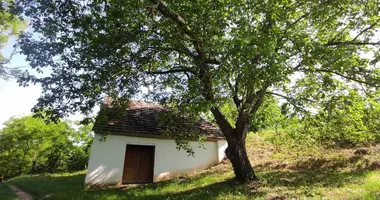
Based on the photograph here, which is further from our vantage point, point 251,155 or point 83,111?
point 251,155

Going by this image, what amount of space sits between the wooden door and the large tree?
6730mm

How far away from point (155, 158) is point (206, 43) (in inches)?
399

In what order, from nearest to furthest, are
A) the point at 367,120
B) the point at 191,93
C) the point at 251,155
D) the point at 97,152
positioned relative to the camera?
the point at 191,93 → the point at 367,120 → the point at 97,152 → the point at 251,155

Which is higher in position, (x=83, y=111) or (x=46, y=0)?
(x=46, y=0)

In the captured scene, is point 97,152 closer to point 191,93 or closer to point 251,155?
point 191,93

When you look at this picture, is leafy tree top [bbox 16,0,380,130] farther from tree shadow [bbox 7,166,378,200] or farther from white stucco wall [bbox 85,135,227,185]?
white stucco wall [bbox 85,135,227,185]

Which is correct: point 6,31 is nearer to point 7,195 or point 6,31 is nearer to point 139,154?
point 7,195

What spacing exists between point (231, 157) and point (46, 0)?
28.5 ft

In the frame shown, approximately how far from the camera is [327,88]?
6.97 m

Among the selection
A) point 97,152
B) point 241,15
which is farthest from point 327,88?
point 97,152

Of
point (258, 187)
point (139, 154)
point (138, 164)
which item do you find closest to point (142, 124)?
point (139, 154)

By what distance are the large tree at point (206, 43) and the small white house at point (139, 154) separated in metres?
5.50

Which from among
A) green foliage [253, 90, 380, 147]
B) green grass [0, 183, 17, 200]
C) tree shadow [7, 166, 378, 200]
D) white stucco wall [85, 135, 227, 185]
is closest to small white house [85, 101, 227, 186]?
white stucco wall [85, 135, 227, 185]

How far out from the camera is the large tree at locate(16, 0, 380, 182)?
5961 mm
